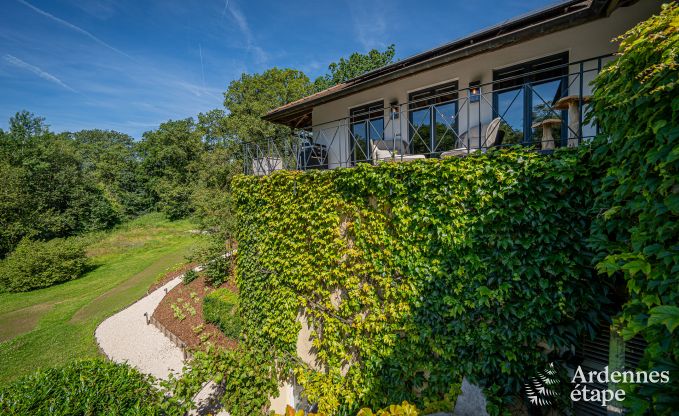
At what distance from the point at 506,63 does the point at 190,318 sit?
13.3 m

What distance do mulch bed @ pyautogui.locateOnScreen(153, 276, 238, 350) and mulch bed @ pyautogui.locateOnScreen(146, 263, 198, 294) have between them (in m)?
2.49

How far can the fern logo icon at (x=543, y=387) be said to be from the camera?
10.7 ft

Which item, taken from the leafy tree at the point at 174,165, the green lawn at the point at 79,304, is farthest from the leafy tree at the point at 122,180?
the green lawn at the point at 79,304

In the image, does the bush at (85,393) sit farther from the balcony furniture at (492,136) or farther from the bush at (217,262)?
the bush at (217,262)

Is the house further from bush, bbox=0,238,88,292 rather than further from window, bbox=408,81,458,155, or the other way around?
bush, bbox=0,238,88,292

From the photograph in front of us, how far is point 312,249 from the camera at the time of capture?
18.4 ft

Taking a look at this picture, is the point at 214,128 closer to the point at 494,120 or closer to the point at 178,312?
the point at 178,312

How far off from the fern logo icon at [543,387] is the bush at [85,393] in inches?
222

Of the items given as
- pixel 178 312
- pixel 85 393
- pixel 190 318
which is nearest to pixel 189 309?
pixel 178 312

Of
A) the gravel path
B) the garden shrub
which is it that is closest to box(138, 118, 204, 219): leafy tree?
the gravel path

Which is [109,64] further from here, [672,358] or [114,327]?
[672,358]

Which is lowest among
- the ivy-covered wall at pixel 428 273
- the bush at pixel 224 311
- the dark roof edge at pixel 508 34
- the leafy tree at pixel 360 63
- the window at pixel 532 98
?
the bush at pixel 224 311

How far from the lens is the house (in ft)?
13.9

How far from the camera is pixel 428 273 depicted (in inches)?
159
